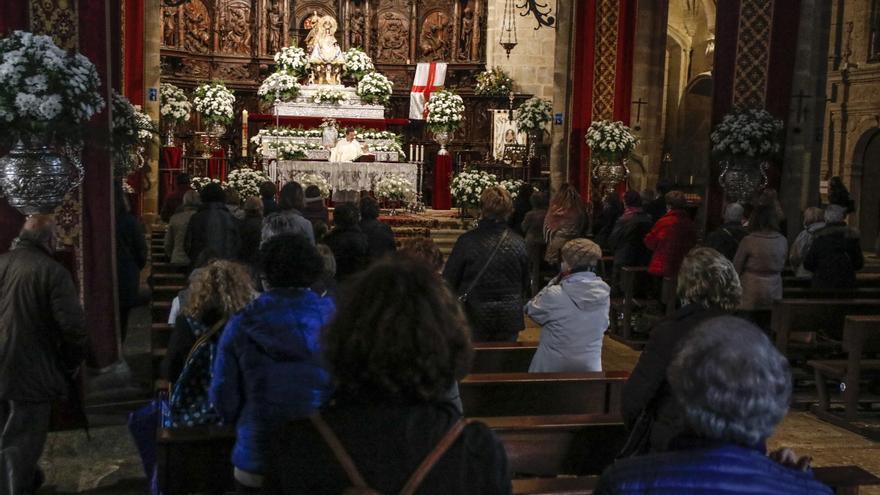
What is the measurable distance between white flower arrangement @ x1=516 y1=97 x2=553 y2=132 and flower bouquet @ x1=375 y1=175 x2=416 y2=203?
315 centimetres

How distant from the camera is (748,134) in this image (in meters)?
11.5

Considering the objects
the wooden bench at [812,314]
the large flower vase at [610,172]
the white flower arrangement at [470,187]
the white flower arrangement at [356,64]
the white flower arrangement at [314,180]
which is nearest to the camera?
the wooden bench at [812,314]

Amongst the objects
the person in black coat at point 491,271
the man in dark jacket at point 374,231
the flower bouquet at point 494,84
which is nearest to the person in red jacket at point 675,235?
the man in dark jacket at point 374,231

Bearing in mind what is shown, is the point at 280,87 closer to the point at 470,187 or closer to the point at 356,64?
the point at 356,64

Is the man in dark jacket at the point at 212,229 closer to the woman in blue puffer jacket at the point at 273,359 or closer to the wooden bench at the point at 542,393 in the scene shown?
the wooden bench at the point at 542,393

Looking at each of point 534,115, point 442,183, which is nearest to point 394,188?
point 442,183

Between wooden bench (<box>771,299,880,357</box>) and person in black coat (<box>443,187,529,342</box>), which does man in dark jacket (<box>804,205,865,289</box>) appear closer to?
wooden bench (<box>771,299,880,357</box>)

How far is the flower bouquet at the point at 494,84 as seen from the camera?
2356cm

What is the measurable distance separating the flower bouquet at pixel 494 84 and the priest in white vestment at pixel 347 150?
196 inches

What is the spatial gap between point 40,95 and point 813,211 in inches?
303

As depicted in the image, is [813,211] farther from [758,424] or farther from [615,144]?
[758,424]

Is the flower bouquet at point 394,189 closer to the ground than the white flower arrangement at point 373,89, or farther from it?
closer to the ground

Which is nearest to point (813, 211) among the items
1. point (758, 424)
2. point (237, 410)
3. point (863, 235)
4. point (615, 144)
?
point (615, 144)

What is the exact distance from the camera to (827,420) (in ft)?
26.5
